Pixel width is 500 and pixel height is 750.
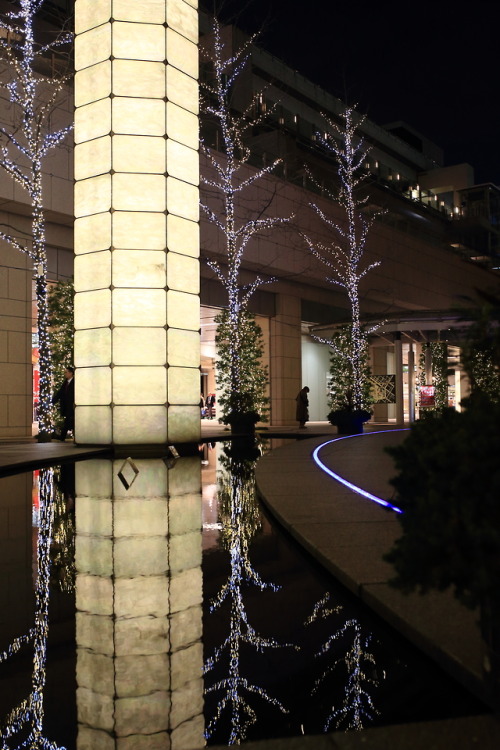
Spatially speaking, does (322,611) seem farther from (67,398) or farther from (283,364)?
(283,364)

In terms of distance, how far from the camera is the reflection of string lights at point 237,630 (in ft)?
9.37

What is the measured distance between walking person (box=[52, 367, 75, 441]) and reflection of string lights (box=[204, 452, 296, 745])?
37.2ft

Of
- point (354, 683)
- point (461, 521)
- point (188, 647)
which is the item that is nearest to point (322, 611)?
point (188, 647)

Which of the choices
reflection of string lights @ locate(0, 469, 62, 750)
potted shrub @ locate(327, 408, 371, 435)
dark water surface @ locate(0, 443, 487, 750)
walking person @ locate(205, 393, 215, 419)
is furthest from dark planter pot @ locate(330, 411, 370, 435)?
walking person @ locate(205, 393, 215, 419)

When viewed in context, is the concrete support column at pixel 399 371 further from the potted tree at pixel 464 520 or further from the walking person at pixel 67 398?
the potted tree at pixel 464 520

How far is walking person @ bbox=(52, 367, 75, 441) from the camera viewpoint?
776 inches

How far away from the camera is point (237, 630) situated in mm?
3939

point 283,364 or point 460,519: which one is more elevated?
point 283,364

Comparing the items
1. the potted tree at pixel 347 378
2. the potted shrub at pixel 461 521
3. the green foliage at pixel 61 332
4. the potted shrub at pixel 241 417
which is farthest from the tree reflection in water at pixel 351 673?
the potted tree at pixel 347 378

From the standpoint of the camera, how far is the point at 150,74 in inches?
616

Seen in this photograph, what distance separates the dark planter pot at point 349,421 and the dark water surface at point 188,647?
63.6 feet

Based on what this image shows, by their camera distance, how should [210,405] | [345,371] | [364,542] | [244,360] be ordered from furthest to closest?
[210,405] < [345,371] < [244,360] < [364,542]

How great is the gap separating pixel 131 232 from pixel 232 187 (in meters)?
16.1

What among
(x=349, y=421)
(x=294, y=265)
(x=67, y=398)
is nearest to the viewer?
(x=67, y=398)
